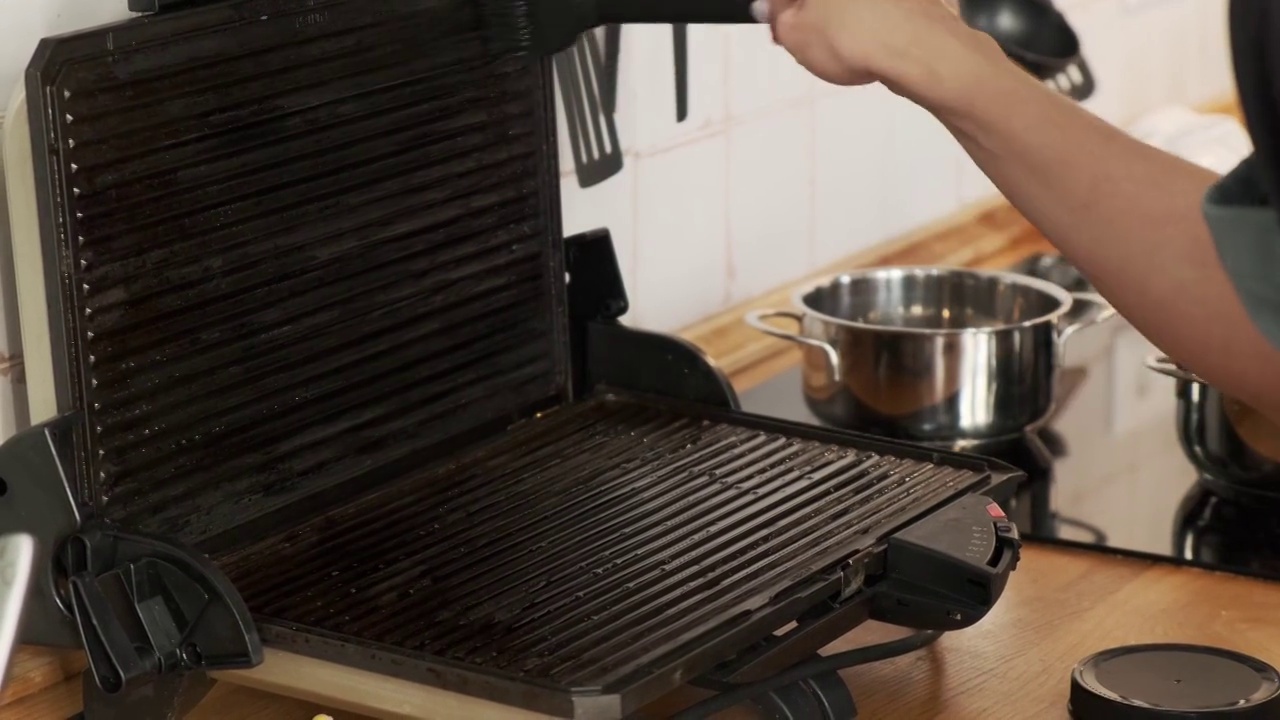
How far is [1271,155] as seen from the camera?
2.16 ft

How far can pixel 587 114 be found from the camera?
4.36ft

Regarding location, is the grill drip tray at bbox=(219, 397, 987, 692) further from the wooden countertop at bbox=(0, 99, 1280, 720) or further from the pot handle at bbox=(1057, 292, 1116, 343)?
the pot handle at bbox=(1057, 292, 1116, 343)

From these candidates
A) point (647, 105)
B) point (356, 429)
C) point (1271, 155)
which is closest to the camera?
point (1271, 155)

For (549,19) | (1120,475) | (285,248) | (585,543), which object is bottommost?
(1120,475)

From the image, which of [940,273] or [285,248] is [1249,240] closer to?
[285,248]

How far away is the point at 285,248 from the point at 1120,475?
0.68 metres

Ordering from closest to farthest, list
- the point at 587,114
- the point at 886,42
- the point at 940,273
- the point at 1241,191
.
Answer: the point at 1241,191
the point at 886,42
the point at 587,114
the point at 940,273

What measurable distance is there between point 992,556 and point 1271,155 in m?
0.33

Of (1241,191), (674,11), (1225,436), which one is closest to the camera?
(1241,191)

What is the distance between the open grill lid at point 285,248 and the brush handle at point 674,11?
7 centimetres

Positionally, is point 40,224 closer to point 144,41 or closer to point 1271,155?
point 144,41

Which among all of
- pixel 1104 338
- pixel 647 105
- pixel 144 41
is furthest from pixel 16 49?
pixel 1104 338

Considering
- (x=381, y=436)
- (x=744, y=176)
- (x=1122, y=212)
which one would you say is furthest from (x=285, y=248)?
(x=744, y=176)

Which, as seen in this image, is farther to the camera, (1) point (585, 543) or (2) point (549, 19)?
(2) point (549, 19)
